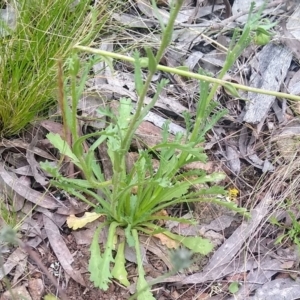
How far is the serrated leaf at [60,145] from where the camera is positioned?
173cm

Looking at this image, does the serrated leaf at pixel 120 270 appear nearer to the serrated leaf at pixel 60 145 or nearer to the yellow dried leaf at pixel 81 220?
the yellow dried leaf at pixel 81 220

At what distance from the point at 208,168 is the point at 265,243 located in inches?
13.2

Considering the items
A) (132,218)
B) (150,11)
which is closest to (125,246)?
(132,218)

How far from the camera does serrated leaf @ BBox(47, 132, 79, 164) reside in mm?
1729

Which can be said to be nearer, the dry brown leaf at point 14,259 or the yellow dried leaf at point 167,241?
the dry brown leaf at point 14,259

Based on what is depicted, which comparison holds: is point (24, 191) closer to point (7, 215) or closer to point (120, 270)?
point (7, 215)

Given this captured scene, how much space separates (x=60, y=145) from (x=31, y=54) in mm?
349

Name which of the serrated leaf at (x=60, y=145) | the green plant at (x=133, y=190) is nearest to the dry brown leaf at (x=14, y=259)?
the green plant at (x=133, y=190)

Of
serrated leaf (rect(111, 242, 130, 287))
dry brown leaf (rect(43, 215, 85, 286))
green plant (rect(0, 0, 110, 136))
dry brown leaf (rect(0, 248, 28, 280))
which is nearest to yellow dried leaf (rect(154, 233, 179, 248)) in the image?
serrated leaf (rect(111, 242, 130, 287))

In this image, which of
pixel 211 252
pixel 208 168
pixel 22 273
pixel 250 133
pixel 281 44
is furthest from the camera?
pixel 281 44

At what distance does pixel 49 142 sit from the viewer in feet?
6.31

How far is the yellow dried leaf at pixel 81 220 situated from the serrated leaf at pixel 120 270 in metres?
0.14

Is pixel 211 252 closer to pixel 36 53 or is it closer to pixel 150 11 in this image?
pixel 36 53

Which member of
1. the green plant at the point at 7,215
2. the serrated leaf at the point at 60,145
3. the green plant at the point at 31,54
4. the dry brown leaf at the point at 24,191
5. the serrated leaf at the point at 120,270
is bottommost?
the serrated leaf at the point at 120,270
